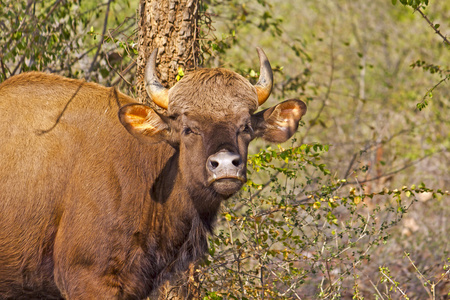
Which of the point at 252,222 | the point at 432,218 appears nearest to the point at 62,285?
the point at 252,222

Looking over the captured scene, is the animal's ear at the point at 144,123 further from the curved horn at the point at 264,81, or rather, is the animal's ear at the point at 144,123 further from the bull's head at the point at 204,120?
the curved horn at the point at 264,81

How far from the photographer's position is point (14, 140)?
5.69m

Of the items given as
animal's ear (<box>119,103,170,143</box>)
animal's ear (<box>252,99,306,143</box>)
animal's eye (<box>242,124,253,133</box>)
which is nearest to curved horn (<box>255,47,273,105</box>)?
animal's ear (<box>252,99,306,143</box>)

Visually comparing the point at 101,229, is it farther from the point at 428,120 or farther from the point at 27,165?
the point at 428,120

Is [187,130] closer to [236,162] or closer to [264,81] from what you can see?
[236,162]

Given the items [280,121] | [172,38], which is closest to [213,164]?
[280,121]

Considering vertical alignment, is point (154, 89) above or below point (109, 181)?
above

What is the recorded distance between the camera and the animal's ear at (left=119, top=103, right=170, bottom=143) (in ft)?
18.1

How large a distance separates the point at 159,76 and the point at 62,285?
2539 millimetres

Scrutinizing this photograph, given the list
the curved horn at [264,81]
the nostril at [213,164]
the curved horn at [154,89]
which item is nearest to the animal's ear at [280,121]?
the curved horn at [264,81]

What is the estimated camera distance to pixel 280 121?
6.16 m

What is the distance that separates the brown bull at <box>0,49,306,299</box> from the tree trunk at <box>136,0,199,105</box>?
2.04 ft

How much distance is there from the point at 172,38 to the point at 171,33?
59 mm

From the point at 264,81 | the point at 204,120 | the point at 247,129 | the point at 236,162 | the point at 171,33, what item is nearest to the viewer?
the point at 236,162
